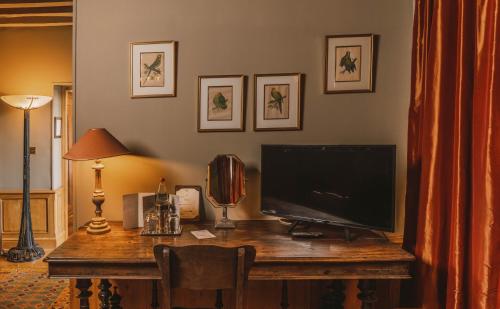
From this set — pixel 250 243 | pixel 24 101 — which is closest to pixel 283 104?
pixel 250 243

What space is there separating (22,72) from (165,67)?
286 cm

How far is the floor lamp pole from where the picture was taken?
390 cm

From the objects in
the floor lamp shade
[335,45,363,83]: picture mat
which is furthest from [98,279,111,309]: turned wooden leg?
the floor lamp shade

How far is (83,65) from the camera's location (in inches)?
94.8

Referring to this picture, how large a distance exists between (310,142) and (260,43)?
0.65m

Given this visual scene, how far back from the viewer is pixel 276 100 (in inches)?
92.0

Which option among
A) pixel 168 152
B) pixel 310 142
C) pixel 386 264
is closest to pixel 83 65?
pixel 168 152

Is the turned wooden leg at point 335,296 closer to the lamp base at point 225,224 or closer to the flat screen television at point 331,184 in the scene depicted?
the flat screen television at point 331,184

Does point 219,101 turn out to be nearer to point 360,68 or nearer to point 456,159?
point 360,68

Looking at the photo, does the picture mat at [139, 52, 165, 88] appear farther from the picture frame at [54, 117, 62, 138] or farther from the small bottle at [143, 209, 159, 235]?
the picture frame at [54, 117, 62, 138]

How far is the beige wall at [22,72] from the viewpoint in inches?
173

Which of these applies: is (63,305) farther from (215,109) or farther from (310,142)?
(310,142)

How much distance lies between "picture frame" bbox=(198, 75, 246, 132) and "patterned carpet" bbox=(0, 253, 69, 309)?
1826 millimetres

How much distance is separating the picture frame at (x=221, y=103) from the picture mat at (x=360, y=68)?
51 cm
